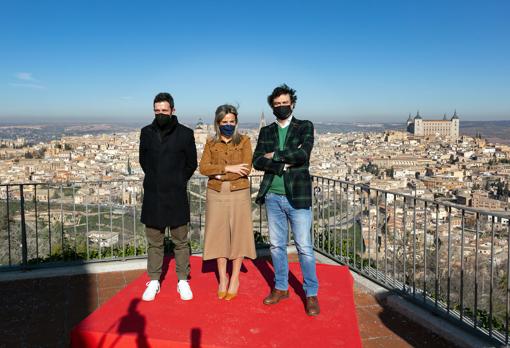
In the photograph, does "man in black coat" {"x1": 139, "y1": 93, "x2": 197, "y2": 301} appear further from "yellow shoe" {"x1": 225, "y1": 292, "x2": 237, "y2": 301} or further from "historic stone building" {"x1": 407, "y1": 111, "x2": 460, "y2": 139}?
"historic stone building" {"x1": 407, "y1": 111, "x2": 460, "y2": 139}

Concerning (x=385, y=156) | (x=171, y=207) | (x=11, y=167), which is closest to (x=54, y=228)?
(x=171, y=207)

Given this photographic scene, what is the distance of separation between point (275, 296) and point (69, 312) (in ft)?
5.78

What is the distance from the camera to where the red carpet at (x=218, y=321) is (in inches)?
100.0

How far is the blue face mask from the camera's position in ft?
9.77

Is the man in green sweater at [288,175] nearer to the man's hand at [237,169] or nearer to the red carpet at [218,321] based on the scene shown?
the man's hand at [237,169]

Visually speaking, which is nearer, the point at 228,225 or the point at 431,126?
the point at 228,225

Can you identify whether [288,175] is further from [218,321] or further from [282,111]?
[218,321]

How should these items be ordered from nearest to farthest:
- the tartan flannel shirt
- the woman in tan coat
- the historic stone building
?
1. the tartan flannel shirt
2. the woman in tan coat
3. the historic stone building

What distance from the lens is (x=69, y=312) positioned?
3.47 metres

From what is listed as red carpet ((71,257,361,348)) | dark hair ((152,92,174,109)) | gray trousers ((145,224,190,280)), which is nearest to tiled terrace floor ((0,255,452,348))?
red carpet ((71,257,361,348))

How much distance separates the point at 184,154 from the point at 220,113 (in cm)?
47

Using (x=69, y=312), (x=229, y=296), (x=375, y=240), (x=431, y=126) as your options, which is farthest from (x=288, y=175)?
(x=431, y=126)

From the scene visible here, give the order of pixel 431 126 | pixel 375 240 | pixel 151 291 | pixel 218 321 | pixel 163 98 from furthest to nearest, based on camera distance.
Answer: pixel 431 126 < pixel 375 240 < pixel 151 291 < pixel 163 98 < pixel 218 321

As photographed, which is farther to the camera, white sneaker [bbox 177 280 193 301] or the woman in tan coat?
white sneaker [bbox 177 280 193 301]
